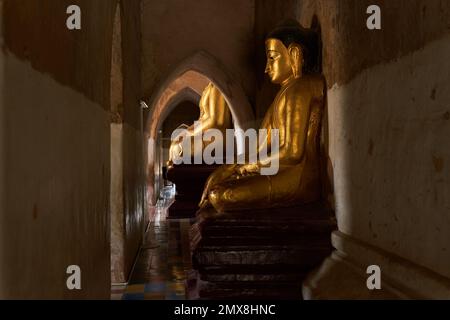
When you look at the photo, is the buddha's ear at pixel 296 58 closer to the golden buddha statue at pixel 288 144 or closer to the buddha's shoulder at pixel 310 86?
the golden buddha statue at pixel 288 144

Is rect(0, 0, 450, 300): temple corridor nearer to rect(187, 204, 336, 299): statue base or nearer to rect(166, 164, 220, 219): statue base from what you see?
rect(187, 204, 336, 299): statue base

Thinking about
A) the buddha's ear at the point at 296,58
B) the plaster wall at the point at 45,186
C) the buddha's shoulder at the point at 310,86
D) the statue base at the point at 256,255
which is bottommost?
the statue base at the point at 256,255

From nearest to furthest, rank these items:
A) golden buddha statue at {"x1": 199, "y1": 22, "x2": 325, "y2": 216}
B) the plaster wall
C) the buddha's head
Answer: the plaster wall → golden buddha statue at {"x1": 199, "y1": 22, "x2": 325, "y2": 216} → the buddha's head

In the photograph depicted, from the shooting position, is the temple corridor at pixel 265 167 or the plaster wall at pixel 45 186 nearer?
the plaster wall at pixel 45 186

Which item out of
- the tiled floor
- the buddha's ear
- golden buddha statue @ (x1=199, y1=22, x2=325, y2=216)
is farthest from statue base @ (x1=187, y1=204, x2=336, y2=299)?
the buddha's ear

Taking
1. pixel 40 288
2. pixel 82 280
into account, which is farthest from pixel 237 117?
pixel 40 288

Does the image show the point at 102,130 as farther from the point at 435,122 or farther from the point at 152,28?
the point at 152,28

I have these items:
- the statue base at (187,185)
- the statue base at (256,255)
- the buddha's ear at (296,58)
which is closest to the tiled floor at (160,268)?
the statue base at (256,255)

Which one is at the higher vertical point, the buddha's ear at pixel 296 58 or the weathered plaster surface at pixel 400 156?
the buddha's ear at pixel 296 58

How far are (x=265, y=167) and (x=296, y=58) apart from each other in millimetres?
896

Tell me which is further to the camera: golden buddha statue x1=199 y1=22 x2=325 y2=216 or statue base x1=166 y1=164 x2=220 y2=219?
statue base x1=166 y1=164 x2=220 y2=219

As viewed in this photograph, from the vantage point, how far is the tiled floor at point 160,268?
3838 millimetres

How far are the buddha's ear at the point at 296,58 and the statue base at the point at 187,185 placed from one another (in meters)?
4.33

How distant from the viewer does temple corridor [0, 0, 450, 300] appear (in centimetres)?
146
